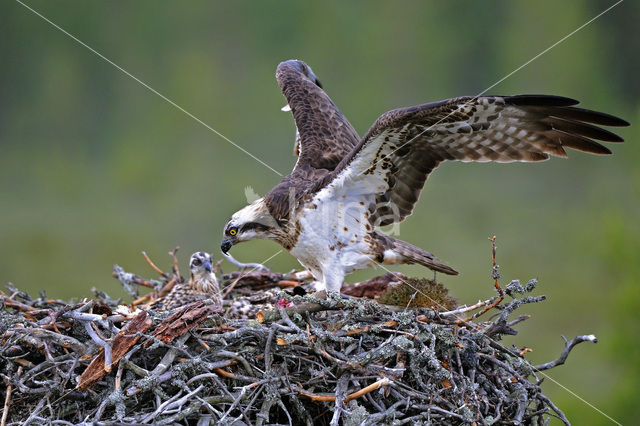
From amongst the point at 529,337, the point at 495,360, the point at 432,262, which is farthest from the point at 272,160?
the point at 495,360

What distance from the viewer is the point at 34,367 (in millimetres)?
4012

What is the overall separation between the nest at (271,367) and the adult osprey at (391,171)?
0.80 metres

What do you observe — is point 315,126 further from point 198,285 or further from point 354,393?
point 354,393

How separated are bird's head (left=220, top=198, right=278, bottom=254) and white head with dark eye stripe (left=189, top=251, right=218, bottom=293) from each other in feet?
0.93

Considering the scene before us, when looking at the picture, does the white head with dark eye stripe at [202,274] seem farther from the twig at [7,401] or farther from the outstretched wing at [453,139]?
the twig at [7,401]

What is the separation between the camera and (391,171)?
5.02m

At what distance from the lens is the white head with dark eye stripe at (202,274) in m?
5.41

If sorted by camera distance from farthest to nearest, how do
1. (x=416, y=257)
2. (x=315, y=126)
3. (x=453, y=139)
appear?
(x=315, y=126), (x=416, y=257), (x=453, y=139)

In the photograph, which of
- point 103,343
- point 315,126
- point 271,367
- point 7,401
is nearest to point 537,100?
point 315,126

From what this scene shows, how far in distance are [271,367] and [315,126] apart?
2.38m

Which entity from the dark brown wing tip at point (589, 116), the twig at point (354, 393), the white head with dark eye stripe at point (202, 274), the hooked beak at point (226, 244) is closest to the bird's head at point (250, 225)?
the hooked beak at point (226, 244)

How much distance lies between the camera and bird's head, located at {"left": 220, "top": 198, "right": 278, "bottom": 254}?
204 inches

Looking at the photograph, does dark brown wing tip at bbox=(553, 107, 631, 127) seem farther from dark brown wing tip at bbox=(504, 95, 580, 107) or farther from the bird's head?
the bird's head

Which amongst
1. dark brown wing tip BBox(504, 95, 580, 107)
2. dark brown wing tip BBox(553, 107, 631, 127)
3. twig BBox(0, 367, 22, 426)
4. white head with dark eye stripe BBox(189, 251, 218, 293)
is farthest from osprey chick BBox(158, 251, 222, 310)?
dark brown wing tip BBox(553, 107, 631, 127)
